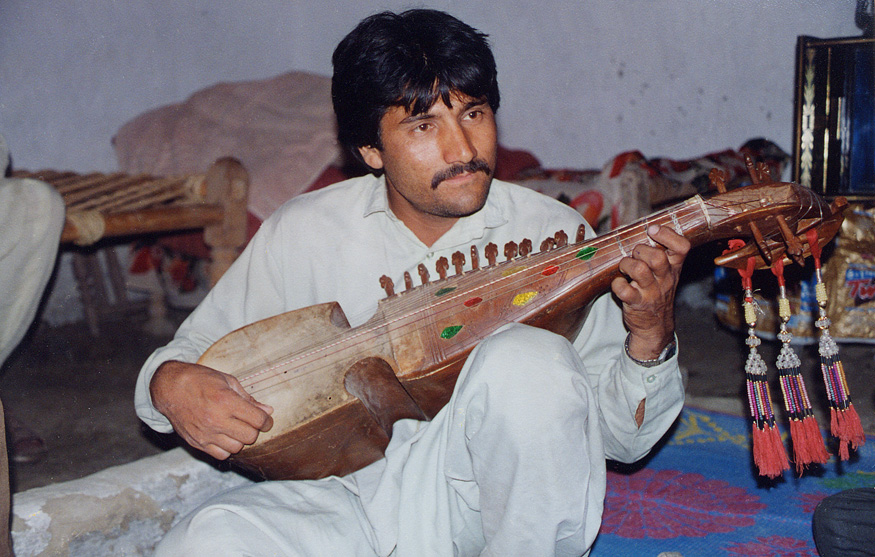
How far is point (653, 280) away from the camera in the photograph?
4.20 feet

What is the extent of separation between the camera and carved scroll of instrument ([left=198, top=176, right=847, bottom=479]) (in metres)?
1.30

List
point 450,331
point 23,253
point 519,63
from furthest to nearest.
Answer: point 519,63
point 23,253
point 450,331

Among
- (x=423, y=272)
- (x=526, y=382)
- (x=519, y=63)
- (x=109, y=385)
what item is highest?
(x=519, y=63)

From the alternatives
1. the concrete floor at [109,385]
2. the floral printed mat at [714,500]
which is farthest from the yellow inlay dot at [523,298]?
the concrete floor at [109,385]

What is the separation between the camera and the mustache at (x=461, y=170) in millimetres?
1601

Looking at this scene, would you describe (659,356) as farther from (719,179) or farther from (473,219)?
(473,219)

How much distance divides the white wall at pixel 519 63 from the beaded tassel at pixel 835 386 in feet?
8.06

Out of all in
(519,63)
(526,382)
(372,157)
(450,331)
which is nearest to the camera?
(526,382)

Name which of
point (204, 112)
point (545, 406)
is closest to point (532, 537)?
point (545, 406)

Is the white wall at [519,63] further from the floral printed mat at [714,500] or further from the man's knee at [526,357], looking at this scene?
the man's knee at [526,357]

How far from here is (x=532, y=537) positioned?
48.0 inches

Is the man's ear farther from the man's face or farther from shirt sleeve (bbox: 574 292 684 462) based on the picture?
shirt sleeve (bbox: 574 292 684 462)

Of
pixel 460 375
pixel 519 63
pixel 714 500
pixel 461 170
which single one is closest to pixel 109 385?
pixel 461 170

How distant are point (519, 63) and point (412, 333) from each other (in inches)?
132
